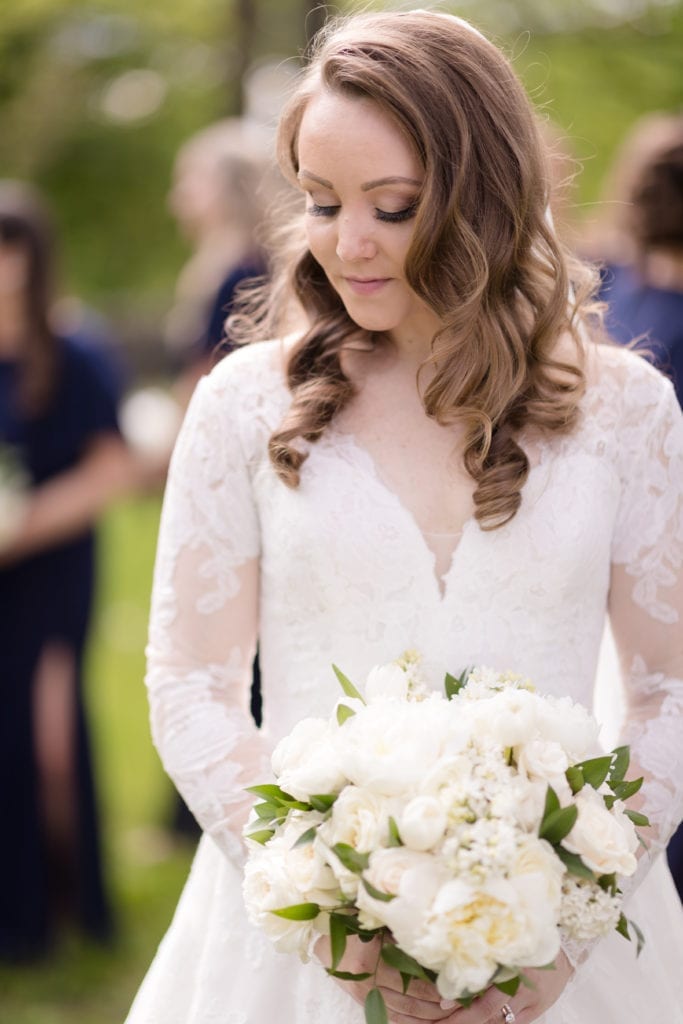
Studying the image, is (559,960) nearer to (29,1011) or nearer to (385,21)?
(385,21)

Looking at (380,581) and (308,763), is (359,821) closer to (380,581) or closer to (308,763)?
(308,763)

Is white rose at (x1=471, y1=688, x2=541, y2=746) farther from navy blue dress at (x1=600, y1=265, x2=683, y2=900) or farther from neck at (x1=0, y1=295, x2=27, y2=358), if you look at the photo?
neck at (x1=0, y1=295, x2=27, y2=358)

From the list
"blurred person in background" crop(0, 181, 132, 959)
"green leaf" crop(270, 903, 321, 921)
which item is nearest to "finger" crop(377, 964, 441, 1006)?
"green leaf" crop(270, 903, 321, 921)

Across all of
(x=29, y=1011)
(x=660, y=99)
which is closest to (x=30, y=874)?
(x=29, y=1011)

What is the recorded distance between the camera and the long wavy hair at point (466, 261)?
2.21m

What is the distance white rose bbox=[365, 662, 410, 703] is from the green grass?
9.04ft

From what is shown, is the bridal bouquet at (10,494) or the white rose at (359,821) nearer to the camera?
the white rose at (359,821)

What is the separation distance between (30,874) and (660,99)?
262 inches

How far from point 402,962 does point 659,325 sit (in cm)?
259

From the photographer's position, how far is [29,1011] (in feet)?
14.6

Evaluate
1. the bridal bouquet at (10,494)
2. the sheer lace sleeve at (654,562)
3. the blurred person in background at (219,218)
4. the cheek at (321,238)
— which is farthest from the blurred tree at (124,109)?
the cheek at (321,238)

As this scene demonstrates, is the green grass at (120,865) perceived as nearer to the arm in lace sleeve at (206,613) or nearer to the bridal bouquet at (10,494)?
the bridal bouquet at (10,494)

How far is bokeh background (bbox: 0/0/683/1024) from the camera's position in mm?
4988

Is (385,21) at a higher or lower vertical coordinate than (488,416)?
higher
